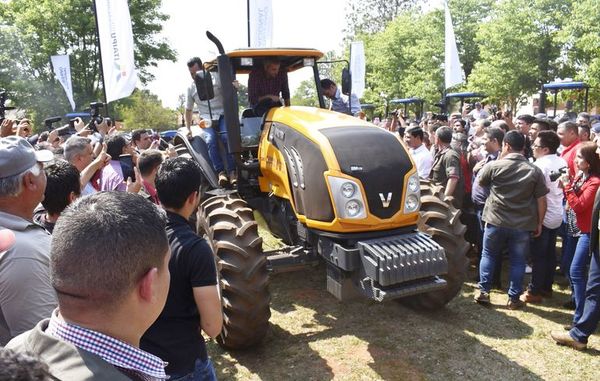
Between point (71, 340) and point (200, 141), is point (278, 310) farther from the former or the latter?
point (71, 340)

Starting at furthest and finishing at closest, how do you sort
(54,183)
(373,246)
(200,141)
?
(200,141), (373,246), (54,183)

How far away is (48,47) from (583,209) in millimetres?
29449

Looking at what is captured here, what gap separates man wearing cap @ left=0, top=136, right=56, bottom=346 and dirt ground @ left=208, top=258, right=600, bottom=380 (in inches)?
92.5

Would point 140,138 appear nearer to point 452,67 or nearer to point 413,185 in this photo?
Result: point 413,185

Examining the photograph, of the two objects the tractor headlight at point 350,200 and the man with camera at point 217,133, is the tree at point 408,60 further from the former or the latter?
the tractor headlight at point 350,200

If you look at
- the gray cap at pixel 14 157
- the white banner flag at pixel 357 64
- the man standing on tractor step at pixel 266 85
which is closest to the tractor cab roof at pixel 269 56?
the man standing on tractor step at pixel 266 85

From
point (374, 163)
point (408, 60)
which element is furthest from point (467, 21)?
point (374, 163)

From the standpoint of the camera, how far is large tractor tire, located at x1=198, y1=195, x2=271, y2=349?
3.93 meters

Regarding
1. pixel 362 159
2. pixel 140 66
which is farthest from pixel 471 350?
pixel 140 66

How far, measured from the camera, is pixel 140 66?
29922 millimetres

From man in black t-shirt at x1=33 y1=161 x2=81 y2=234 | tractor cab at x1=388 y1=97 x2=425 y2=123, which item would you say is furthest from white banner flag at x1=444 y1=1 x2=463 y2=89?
tractor cab at x1=388 y1=97 x2=425 y2=123

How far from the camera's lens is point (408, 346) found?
4.27 metres

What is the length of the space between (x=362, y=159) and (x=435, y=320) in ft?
6.27

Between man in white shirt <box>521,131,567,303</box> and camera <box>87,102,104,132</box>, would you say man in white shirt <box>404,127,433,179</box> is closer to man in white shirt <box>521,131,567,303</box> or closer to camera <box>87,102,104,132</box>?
man in white shirt <box>521,131,567,303</box>
